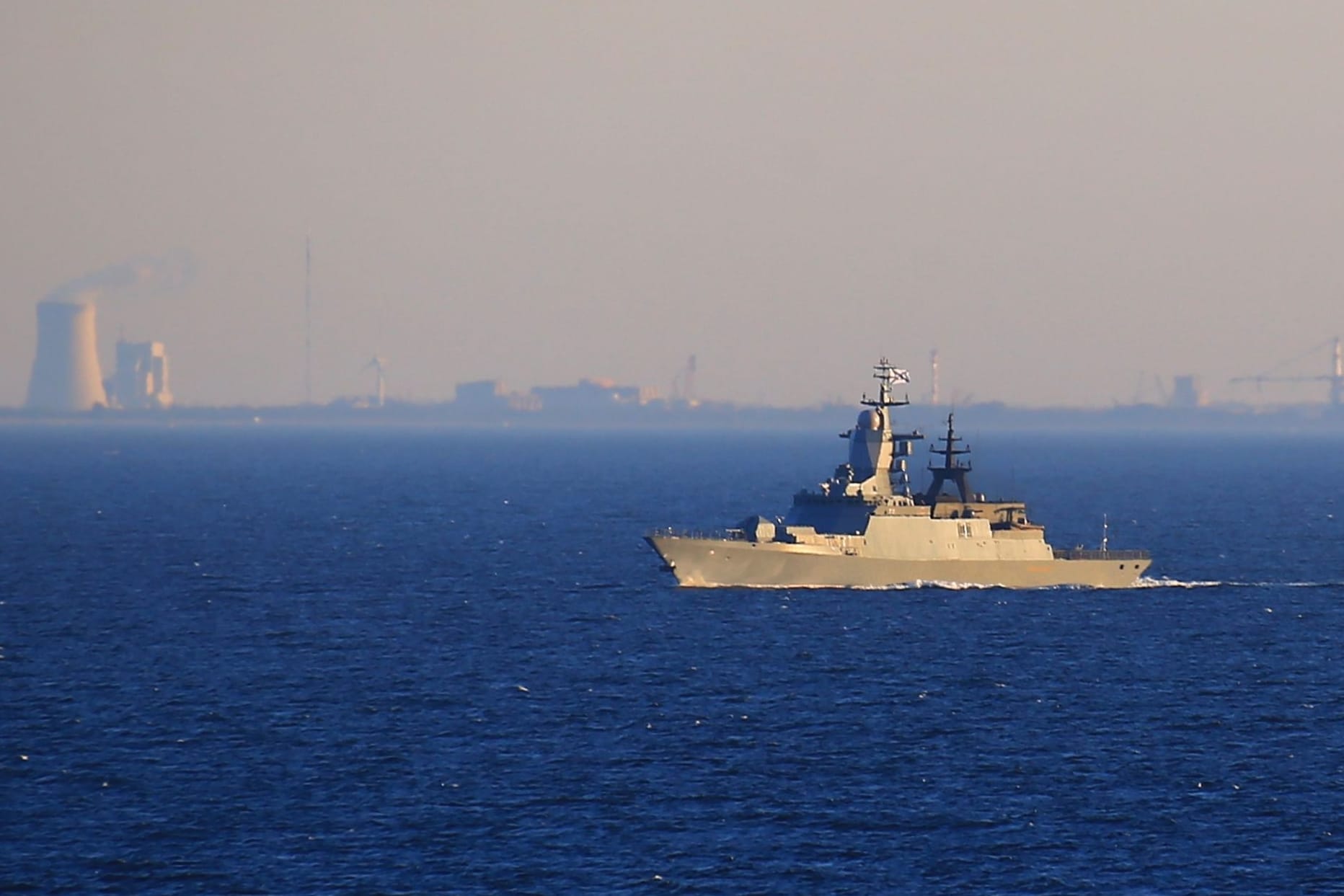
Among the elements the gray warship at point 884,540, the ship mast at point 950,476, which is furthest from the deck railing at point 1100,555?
the ship mast at point 950,476

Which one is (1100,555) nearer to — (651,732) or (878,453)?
(878,453)

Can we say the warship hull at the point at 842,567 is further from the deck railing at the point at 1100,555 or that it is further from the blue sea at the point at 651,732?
the blue sea at the point at 651,732

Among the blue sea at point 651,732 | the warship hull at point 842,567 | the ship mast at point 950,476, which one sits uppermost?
the ship mast at point 950,476

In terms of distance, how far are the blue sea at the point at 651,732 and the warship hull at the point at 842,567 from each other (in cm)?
101

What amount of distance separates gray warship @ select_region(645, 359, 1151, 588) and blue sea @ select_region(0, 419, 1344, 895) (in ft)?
5.00

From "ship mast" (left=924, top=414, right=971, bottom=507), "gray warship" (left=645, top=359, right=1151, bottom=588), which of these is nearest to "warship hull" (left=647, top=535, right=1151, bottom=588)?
"gray warship" (left=645, top=359, right=1151, bottom=588)

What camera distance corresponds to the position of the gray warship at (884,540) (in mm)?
83500

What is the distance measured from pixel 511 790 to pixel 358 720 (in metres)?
10.1

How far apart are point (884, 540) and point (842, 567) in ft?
7.68

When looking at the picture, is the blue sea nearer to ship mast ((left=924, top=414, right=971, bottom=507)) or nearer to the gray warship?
the gray warship

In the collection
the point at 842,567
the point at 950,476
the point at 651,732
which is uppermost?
the point at 950,476

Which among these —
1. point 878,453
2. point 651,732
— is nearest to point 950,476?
point 878,453

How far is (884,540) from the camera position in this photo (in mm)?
84125

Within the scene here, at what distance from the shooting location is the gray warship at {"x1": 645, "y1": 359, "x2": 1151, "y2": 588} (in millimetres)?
83500
